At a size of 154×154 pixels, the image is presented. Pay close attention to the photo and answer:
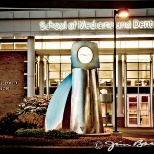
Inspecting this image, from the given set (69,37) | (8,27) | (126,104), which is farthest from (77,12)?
(126,104)

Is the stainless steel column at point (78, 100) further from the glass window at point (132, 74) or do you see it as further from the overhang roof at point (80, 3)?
→ the glass window at point (132, 74)

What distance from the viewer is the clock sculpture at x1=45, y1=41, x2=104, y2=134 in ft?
80.5

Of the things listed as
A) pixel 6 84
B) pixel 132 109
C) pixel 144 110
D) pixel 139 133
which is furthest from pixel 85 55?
pixel 144 110

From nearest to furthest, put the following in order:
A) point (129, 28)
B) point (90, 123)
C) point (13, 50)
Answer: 1. point (90, 123)
2. point (129, 28)
3. point (13, 50)

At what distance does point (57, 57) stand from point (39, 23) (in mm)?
5166

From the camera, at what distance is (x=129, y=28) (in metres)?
36.9

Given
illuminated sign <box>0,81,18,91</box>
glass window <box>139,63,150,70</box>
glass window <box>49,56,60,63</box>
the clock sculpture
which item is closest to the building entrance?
glass window <box>139,63,150,70</box>

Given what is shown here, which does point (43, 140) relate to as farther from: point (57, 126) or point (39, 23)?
point (39, 23)

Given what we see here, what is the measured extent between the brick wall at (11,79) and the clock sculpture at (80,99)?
1479cm

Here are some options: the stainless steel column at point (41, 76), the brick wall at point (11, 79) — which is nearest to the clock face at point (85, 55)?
the stainless steel column at point (41, 76)

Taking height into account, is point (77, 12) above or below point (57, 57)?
above

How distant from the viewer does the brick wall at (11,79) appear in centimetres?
3969

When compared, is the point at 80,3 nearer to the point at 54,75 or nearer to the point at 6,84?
the point at 6,84

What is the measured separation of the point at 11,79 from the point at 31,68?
2974mm
